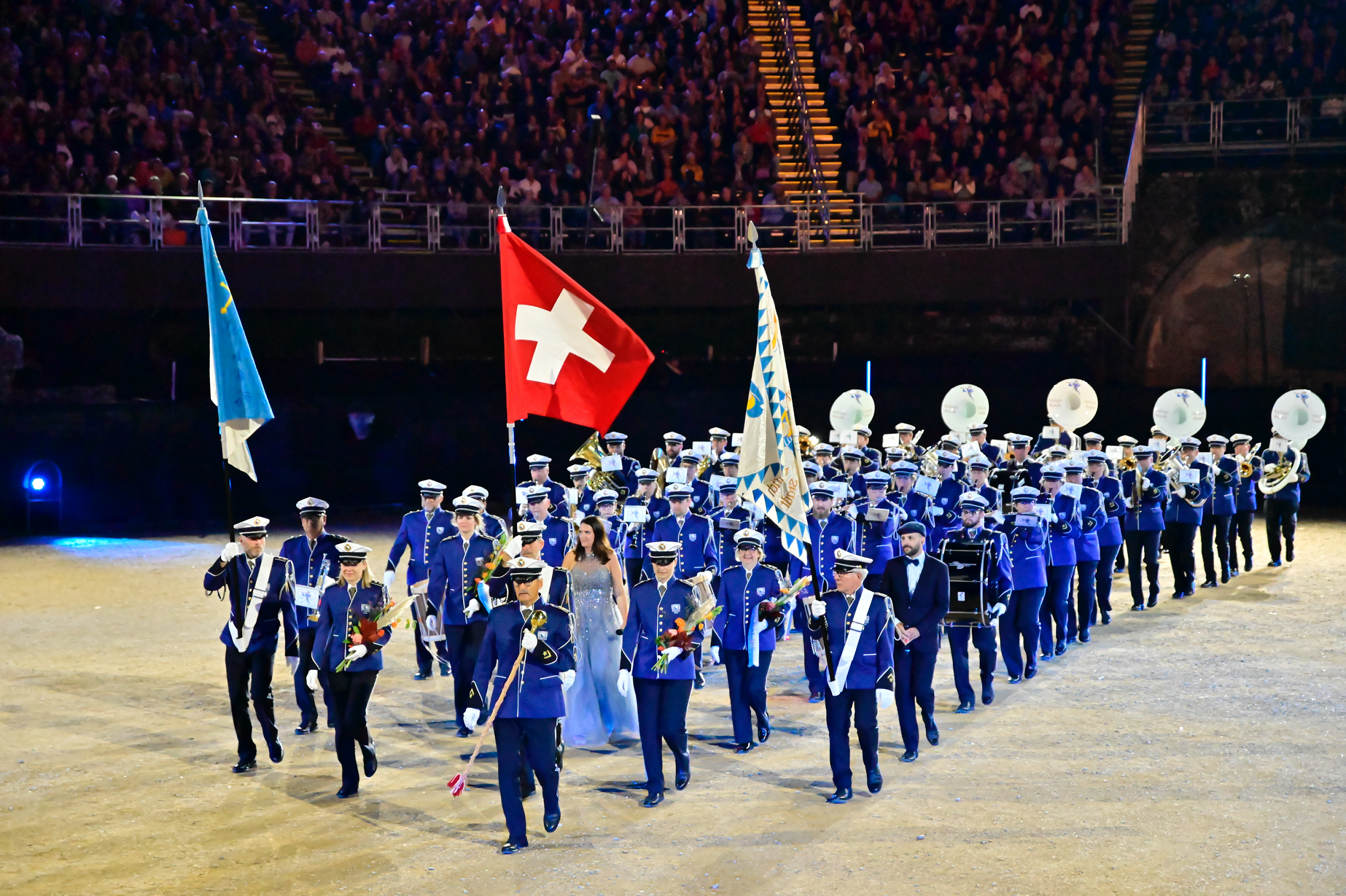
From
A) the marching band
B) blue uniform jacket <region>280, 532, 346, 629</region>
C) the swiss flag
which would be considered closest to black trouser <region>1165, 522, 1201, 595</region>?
the marching band

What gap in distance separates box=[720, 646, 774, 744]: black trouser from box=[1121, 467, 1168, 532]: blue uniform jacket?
6652 millimetres

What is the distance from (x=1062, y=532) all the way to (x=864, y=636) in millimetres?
4970

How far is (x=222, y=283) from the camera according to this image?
11.4 metres

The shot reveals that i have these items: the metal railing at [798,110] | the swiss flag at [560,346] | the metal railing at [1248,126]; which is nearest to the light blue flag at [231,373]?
the swiss flag at [560,346]

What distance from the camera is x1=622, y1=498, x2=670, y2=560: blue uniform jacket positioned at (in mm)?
13055

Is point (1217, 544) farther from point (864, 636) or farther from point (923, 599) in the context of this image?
point (864, 636)

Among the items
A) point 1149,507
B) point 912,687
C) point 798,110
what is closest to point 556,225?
point 798,110

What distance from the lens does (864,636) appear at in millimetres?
8578

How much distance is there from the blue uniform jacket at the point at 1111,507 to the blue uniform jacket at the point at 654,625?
6.37 metres

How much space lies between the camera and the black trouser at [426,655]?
1166cm

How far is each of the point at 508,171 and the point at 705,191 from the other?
3240 millimetres

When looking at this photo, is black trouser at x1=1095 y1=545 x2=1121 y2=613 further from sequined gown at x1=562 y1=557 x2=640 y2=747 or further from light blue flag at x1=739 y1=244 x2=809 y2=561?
light blue flag at x1=739 y1=244 x2=809 y2=561

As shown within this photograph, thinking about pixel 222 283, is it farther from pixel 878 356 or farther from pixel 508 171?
pixel 878 356

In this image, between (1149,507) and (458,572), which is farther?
(1149,507)
